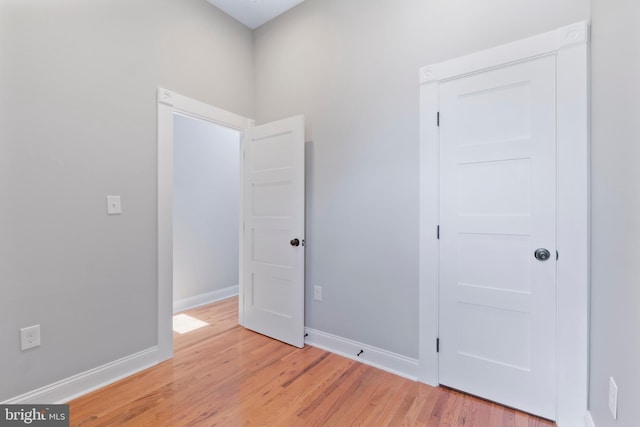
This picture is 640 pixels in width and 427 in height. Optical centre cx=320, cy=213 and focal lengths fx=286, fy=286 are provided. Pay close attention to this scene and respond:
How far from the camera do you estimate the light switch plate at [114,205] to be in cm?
202

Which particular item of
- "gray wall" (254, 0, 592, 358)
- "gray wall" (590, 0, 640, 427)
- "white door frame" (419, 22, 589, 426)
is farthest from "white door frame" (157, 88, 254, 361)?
"gray wall" (590, 0, 640, 427)

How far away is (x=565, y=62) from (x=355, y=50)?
4.63 feet

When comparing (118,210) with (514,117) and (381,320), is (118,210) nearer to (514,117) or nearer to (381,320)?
(381,320)

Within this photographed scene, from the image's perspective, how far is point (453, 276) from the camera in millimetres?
1903

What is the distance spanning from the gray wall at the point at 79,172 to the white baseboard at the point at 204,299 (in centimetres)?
129

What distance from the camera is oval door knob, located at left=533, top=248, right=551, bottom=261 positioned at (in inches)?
63.6

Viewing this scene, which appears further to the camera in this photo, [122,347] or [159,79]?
[159,79]

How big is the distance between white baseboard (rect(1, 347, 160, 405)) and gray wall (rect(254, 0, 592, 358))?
1.34 m

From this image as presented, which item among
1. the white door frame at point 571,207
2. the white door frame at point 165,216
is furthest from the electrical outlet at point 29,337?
the white door frame at point 571,207

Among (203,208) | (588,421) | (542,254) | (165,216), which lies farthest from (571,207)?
(203,208)

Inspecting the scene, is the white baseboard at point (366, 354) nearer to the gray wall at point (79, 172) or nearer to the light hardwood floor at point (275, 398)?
the light hardwood floor at point (275, 398)

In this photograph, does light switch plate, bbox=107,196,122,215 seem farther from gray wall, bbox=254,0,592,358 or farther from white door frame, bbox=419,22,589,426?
white door frame, bbox=419,22,589,426

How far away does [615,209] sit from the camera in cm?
124

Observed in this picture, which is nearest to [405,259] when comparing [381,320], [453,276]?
[453,276]
